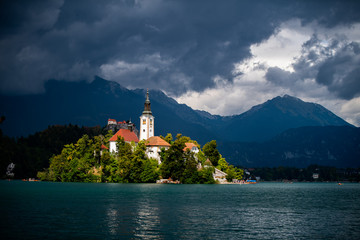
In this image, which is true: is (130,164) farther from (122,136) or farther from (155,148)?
(122,136)

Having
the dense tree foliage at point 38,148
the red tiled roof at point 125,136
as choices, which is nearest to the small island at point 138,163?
the red tiled roof at point 125,136

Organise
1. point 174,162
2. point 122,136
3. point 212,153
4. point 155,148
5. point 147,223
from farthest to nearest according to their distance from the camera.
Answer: point 122,136 < point 212,153 < point 155,148 < point 174,162 < point 147,223

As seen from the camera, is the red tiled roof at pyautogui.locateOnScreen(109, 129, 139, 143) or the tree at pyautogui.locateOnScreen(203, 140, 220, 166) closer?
the red tiled roof at pyautogui.locateOnScreen(109, 129, 139, 143)

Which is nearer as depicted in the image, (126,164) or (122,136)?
(126,164)

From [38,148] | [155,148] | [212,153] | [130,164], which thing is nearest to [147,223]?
[130,164]

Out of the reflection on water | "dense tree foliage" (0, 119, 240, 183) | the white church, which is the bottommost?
the reflection on water

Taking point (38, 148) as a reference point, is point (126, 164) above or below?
below

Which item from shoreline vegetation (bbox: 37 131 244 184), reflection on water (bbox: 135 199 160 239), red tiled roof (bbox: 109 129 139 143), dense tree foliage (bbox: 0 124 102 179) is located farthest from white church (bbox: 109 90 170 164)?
reflection on water (bbox: 135 199 160 239)

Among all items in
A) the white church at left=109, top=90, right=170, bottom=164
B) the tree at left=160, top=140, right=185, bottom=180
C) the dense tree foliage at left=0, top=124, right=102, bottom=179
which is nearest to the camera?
the tree at left=160, top=140, right=185, bottom=180

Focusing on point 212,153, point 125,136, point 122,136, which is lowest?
point 212,153

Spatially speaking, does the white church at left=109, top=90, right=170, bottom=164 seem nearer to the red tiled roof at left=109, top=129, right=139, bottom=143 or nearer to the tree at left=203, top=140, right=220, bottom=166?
the red tiled roof at left=109, top=129, right=139, bottom=143

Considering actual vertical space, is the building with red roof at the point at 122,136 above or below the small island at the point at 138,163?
above

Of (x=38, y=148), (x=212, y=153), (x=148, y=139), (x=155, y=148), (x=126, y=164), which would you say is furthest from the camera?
(x=38, y=148)

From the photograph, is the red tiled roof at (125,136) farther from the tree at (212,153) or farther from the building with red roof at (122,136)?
the tree at (212,153)
